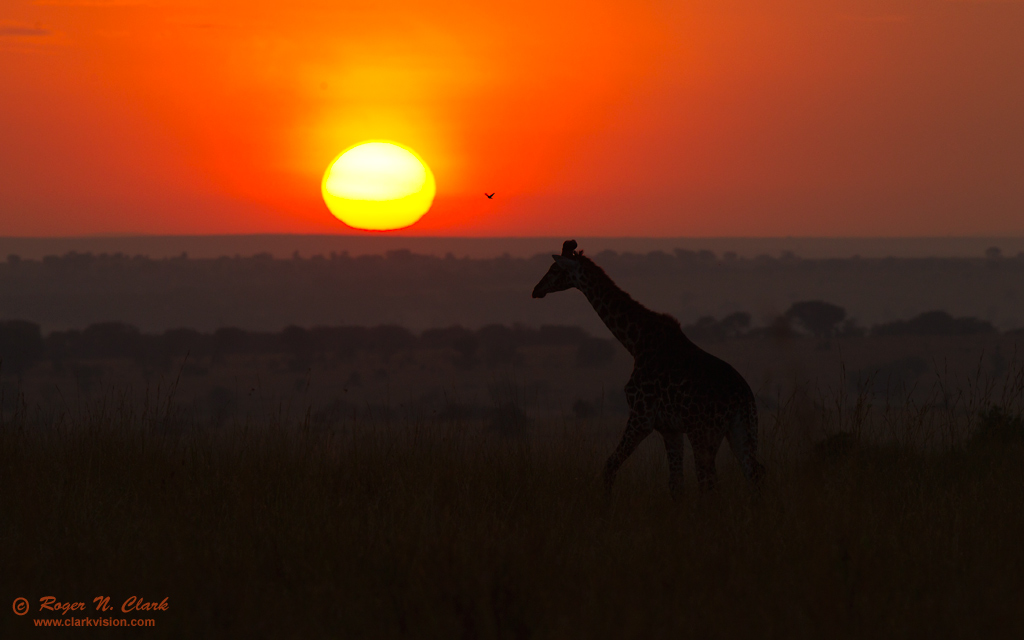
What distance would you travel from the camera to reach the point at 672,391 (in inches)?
312

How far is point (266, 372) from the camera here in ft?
211

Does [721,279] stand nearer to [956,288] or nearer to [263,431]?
[956,288]

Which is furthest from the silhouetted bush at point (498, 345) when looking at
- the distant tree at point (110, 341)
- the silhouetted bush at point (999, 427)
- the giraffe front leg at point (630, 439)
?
the giraffe front leg at point (630, 439)

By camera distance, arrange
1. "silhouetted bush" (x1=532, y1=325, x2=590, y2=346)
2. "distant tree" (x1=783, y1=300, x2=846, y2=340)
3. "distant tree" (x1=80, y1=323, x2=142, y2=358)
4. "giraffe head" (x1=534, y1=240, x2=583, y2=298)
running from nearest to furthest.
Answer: "giraffe head" (x1=534, y1=240, x2=583, y2=298), "distant tree" (x1=783, y1=300, x2=846, y2=340), "silhouetted bush" (x1=532, y1=325, x2=590, y2=346), "distant tree" (x1=80, y1=323, x2=142, y2=358)

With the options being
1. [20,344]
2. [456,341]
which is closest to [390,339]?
[456,341]

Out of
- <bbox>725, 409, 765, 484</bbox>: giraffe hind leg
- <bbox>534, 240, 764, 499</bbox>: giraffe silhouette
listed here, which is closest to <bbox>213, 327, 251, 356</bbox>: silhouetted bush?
<bbox>534, 240, 764, 499</bbox>: giraffe silhouette

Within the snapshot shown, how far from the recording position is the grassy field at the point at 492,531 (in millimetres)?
5246

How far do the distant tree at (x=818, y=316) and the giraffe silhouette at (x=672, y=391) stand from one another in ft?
206

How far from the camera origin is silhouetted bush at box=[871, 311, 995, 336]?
64.7 metres

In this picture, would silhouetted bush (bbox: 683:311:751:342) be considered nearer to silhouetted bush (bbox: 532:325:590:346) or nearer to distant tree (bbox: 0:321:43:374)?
silhouetted bush (bbox: 532:325:590:346)

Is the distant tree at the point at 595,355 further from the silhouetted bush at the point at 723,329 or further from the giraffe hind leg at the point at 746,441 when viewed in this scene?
the giraffe hind leg at the point at 746,441

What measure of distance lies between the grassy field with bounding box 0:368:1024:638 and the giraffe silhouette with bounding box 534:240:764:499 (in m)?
0.39

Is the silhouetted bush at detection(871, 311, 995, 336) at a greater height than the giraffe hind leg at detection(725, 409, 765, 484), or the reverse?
the silhouetted bush at detection(871, 311, 995, 336)

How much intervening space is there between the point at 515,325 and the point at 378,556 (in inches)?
3559
